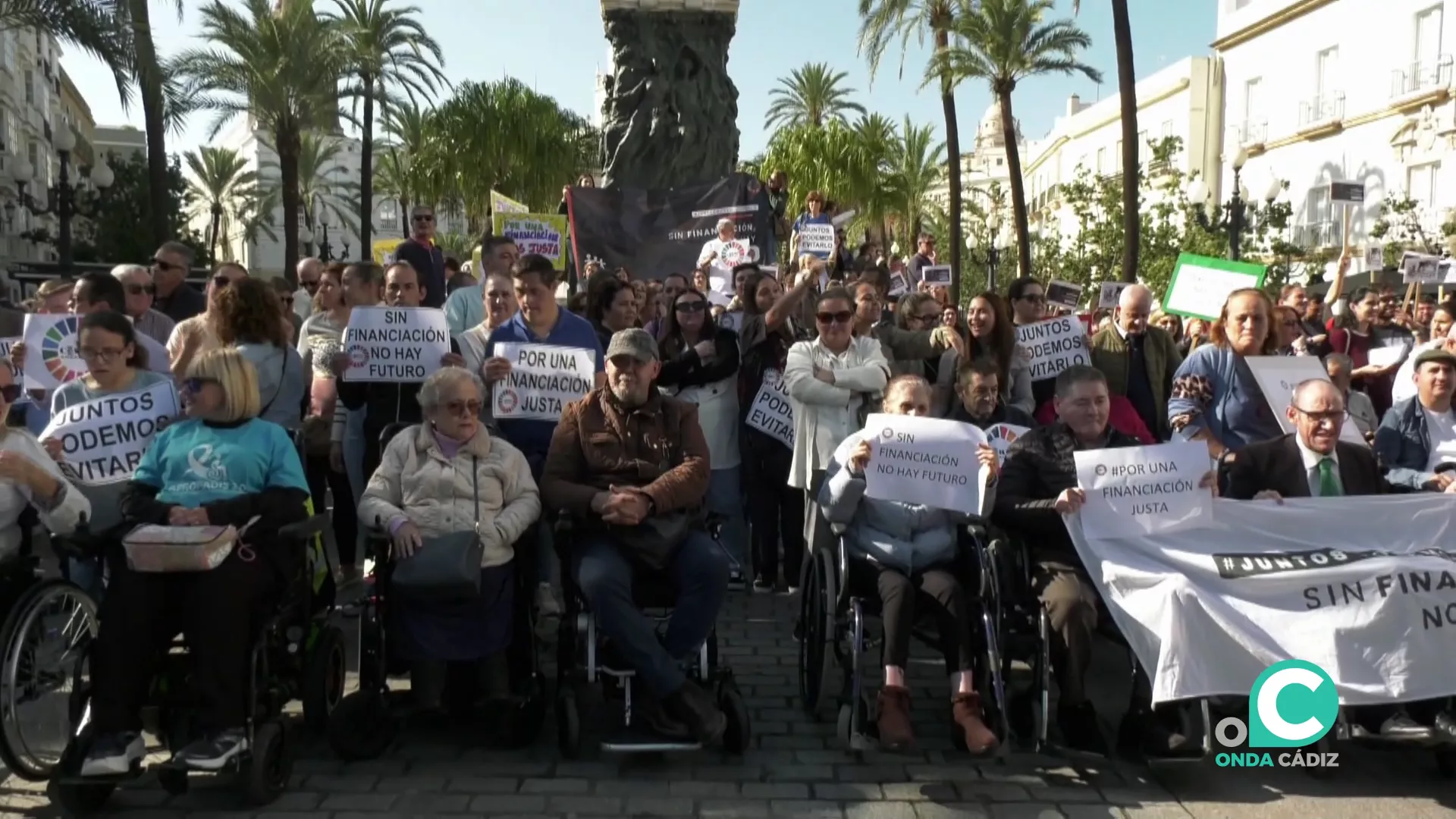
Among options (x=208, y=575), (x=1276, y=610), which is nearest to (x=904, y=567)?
(x=1276, y=610)

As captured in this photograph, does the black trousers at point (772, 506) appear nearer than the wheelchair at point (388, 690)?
No

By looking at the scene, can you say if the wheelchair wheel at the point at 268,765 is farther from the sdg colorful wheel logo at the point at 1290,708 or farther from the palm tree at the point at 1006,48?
the palm tree at the point at 1006,48

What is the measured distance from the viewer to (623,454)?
5410 millimetres

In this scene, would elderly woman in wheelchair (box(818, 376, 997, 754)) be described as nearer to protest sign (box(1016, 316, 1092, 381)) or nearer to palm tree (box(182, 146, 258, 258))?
protest sign (box(1016, 316, 1092, 381))

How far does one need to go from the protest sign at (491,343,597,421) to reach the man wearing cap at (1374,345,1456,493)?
13.1ft

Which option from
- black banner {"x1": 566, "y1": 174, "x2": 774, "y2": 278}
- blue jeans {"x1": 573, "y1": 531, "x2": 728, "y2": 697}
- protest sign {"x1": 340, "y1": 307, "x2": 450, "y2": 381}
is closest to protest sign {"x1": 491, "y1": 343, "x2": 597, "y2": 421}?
protest sign {"x1": 340, "y1": 307, "x2": 450, "y2": 381}

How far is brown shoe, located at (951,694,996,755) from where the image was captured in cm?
475

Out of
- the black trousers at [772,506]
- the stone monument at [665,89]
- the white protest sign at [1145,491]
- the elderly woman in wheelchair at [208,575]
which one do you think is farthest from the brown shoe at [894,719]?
the stone monument at [665,89]

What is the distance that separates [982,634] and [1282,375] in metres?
2.26

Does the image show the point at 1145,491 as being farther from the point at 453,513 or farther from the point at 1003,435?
the point at 453,513

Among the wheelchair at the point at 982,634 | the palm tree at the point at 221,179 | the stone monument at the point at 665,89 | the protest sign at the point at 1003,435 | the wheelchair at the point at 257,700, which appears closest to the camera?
the wheelchair at the point at 257,700

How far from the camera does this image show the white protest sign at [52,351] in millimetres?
6289

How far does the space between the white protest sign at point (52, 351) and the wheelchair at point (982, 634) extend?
4002mm

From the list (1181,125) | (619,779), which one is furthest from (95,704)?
(1181,125)
